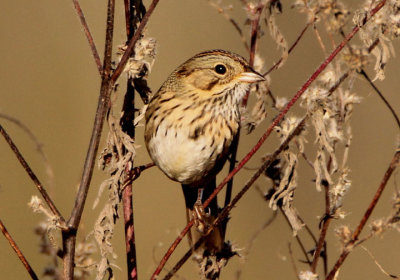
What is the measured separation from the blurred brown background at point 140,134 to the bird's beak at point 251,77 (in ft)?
7.29

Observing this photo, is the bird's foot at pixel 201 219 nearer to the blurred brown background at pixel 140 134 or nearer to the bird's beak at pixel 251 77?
the bird's beak at pixel 251 77

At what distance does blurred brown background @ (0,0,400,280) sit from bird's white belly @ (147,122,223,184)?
216 cm

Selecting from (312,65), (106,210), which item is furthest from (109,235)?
(312,65)

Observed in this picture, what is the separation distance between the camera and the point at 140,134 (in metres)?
6.11

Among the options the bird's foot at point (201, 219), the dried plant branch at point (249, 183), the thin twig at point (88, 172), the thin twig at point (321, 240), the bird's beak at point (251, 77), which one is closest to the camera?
the thin twig at point (88, 172)

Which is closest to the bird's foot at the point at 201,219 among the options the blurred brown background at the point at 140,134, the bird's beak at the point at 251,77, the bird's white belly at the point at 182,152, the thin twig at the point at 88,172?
the bird's white belly at the point at 182,152

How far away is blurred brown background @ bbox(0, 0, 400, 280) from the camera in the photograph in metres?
5.41

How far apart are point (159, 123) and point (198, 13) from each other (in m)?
3.81

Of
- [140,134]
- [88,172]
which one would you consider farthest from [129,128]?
[140,134]

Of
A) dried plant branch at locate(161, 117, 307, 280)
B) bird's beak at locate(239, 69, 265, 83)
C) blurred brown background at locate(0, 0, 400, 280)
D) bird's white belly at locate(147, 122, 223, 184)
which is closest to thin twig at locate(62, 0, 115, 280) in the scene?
dried plant branch at locate(161, 117, 307, 280)

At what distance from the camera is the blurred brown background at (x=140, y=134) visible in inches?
213

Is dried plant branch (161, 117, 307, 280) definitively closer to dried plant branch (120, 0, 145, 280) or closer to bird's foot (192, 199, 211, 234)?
dried plant branch (120, 0, 145, 280)

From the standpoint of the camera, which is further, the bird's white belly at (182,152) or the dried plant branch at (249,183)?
the bird's white belly at (182,152)

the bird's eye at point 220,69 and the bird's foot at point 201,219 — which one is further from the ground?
the bird's eye at point 220,69
